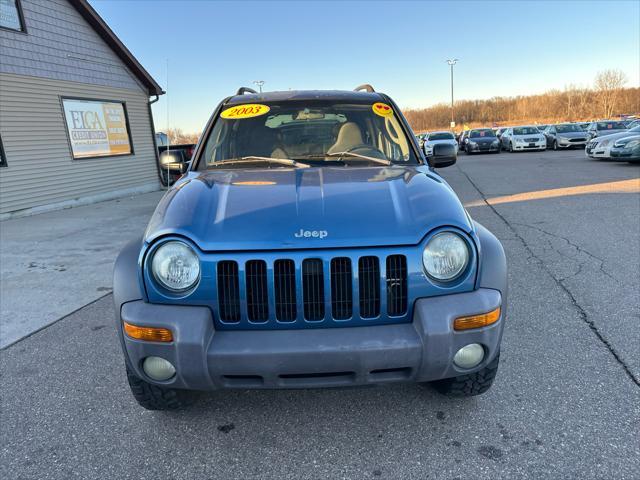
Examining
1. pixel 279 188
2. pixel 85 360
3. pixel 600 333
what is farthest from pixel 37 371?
pixel 600 333

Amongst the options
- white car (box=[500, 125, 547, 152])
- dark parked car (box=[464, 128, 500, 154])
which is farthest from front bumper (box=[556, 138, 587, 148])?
dark parked car (box=[464, 128, 500, 154])

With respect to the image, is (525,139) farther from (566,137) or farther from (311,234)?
(311,234)

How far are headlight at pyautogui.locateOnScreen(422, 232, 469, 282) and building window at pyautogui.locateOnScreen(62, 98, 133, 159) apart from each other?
40.5ft

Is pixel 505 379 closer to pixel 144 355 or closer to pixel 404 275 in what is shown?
pixel 404 275

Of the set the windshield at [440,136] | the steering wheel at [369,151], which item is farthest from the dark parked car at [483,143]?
the steering wheel at [369,151]

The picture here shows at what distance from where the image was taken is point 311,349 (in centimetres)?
189

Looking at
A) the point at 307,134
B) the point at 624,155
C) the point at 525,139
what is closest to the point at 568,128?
the point at 525,139

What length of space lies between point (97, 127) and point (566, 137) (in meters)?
22.8

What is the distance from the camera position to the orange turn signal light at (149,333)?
1942 millimetres

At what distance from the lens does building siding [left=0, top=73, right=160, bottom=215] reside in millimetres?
10008

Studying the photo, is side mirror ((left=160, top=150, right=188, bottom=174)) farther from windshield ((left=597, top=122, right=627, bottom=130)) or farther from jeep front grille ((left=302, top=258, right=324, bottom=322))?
windshield ((left=597, top=122, right=627, bottom=130))

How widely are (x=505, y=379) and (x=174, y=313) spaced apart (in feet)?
6.81

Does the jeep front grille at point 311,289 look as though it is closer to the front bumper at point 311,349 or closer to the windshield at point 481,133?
the front bumper at point 311,349

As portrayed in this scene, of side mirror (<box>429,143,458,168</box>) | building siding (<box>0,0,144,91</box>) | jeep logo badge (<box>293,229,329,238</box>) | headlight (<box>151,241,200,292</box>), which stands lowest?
headlight (<box>151,241,200,292</box>)
